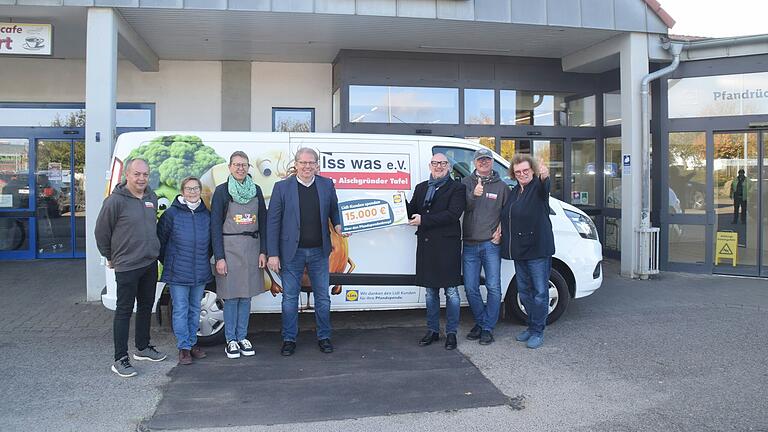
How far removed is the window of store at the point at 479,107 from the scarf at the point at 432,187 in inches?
210

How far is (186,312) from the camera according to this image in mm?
5059

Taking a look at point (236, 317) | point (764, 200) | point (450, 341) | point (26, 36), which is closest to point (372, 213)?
point (450, 341)

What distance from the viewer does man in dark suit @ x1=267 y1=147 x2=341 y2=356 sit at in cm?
511

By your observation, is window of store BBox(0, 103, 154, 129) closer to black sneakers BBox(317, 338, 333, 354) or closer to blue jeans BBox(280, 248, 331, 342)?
blue jeans BBox(280, 248, 331, 342)

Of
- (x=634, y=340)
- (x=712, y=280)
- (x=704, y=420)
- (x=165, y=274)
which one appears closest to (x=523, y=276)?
(x=634, y=340)

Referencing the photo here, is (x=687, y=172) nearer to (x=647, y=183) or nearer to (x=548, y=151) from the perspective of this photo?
(x=647, y=183)

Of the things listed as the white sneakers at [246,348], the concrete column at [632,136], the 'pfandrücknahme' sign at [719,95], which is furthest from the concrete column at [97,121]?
the 'pfandrücknahme' sign at [719,95]

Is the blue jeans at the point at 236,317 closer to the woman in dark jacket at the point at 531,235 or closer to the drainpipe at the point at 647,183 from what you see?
the woman in dark jacket at the point at 531,235

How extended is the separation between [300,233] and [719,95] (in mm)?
7801

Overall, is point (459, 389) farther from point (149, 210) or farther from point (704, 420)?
point (149, 210)

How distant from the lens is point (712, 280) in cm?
906

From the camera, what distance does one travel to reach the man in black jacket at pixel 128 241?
4.63 meters

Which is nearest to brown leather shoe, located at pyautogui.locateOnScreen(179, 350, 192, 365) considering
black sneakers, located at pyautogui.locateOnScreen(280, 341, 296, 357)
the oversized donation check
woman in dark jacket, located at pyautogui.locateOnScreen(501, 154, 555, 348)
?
black sneakers, located at pyautogui.locateOnScreen(280, 341, 296, 357)

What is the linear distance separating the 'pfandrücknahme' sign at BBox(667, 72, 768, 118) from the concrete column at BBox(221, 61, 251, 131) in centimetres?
739
